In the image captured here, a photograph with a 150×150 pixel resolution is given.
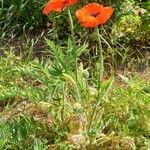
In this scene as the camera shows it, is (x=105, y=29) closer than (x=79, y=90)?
No

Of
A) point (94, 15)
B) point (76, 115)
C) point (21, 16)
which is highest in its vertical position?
point (94, 15)

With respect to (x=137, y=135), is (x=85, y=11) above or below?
above

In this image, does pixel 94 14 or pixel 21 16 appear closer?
pixel 94 14

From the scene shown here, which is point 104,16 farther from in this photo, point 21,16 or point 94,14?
point 21,16

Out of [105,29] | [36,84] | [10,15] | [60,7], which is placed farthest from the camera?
[10,15]

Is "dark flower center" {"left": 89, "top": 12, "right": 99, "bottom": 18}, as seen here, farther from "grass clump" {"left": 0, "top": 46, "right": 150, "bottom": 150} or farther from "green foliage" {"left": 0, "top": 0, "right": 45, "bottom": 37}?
"green foliage" {"left": 0, "top": 0, "right": 45, "bottom": 37}

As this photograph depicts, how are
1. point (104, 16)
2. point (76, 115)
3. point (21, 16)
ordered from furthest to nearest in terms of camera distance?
1. point (21, 16)
2. point (76, 115)
3. point (104, 16)

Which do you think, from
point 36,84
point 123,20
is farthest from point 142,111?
point 123,20

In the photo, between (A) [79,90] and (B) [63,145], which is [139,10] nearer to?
(A) [79,90]

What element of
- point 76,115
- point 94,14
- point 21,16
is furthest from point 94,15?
point 21,16
